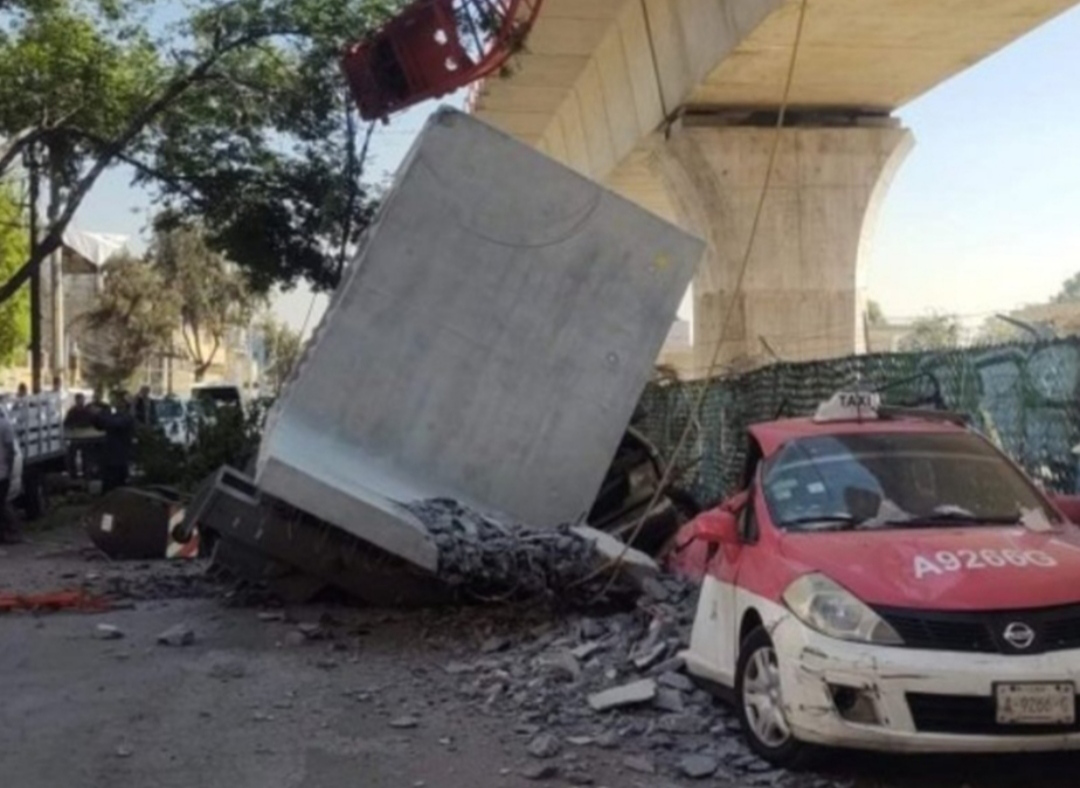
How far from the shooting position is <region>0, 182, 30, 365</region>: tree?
35750mm

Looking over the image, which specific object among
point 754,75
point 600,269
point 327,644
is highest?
point 754,75

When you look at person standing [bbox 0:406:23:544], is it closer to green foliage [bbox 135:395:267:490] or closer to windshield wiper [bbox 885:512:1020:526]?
green foliage [bbox 135:395:267:490]

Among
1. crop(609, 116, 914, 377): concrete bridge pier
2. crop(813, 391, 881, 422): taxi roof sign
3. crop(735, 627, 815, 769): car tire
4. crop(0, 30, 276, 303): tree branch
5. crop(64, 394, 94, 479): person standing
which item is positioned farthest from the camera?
crop(64, 394, 94, 479): person standing

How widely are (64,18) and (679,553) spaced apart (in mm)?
16186

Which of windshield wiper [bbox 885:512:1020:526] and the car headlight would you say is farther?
windshield wiper [bbox 885:512:1020:526]

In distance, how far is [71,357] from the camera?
→ 223 ft

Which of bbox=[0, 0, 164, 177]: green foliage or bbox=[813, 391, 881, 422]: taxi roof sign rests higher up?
bbox=[0, 0, 164, 177]: green foliage

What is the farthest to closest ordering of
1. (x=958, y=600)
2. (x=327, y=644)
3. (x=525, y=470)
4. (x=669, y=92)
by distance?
1. (x=669, y=92)
2. (x=525, y=470)
3. (x=327, y=644)
4. (x=958, y=600)

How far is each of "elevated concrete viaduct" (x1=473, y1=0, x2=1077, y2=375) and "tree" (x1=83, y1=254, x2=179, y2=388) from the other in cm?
4917

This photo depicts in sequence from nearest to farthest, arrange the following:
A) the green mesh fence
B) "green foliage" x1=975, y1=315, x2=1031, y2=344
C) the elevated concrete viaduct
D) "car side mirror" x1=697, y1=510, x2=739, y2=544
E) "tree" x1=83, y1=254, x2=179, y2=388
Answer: "car side mirror" x1=697, y1=510, x2=739, y2=544, the green mesh fence, "green foliage" x1=975, y1=315, x2=1031, y2=344, the elevated concrete viaduct, "tree" x1=83, y1=254, x2=179, y2=388

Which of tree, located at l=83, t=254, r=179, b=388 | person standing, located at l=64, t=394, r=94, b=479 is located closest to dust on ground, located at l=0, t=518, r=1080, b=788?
person standing, located at l=64, t=394, r=94, b=479

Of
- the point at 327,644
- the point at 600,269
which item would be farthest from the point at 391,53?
the point at 327,644

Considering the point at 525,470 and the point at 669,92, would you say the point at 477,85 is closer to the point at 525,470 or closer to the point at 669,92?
the point at 669,92

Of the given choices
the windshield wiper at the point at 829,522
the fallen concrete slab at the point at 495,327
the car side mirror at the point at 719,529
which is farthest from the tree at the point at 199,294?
the windshield wiper at the point at 829,522
